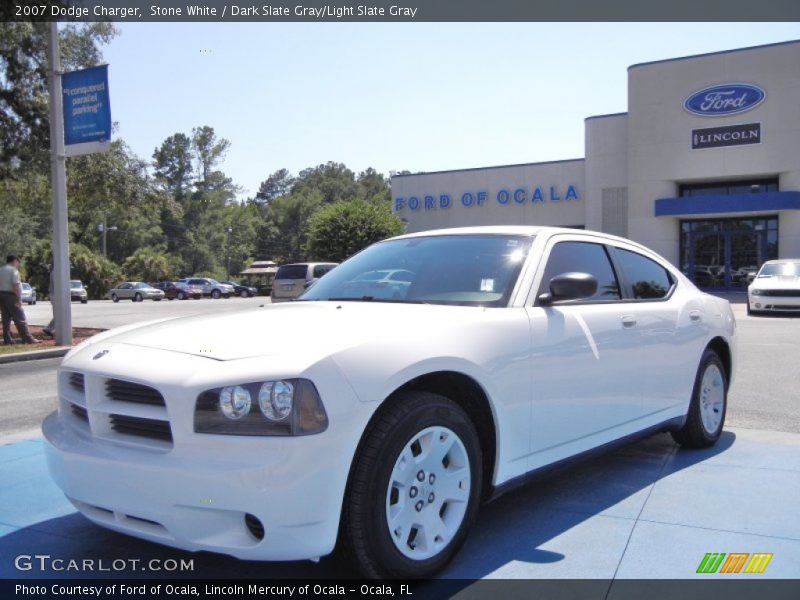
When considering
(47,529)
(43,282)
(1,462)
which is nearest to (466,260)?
(47,529)

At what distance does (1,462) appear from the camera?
5.21 m

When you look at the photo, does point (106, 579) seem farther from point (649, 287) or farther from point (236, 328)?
point (649, 287)

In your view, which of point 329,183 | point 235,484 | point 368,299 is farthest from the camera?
point 329,183

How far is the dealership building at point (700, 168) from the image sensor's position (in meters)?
34.5

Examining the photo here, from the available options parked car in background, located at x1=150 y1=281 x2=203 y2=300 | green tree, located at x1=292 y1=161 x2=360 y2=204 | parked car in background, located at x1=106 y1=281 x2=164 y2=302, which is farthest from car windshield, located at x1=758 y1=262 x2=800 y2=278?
green tree, located at x1=292 y1=161 x2=360 y2=204

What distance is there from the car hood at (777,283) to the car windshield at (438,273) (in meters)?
17.0

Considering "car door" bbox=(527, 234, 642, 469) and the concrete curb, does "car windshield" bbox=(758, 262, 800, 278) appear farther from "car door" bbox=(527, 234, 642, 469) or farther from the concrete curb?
the concrete curb

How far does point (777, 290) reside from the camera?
18750 millimetres

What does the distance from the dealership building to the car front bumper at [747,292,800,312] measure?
14266 millimetres

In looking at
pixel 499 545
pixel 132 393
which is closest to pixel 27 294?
pixel 132 393

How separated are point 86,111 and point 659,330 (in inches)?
→ 454

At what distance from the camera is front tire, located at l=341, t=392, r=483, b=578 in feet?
9.39

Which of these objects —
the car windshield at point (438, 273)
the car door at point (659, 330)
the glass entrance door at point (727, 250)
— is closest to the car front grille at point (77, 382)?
the car windshield at point (438, 273)

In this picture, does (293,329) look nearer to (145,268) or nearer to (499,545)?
(499,545)
